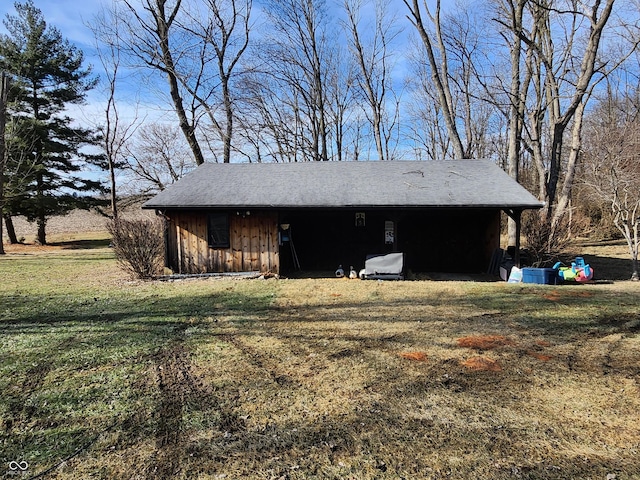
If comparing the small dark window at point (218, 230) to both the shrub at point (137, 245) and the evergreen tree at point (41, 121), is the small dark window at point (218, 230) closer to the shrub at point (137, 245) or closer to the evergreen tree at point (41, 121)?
the shrub at point (137, 245)

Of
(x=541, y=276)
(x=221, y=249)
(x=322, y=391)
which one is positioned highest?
(x=221, y=249)

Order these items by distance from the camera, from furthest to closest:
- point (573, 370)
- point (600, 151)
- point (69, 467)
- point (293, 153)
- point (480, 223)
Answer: point (293, 153), point (600, 151), point (480, 223), point (573, 370), point (69, 467)

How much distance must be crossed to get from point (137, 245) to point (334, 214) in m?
5.91

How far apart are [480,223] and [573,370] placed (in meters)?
8.70

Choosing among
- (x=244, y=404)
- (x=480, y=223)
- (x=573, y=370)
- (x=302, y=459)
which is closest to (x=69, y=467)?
(x=244, y=404)

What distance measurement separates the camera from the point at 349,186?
37.0 feet

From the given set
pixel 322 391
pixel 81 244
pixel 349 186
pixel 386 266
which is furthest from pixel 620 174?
pixel 81 244

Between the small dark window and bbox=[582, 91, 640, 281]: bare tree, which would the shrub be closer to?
the small dark window

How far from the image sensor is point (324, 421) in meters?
3.06

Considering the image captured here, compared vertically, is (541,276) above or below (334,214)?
below

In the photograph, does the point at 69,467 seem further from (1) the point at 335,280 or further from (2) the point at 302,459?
(1) the point at 335,280

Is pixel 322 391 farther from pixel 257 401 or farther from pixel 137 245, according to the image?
pixel 137 245

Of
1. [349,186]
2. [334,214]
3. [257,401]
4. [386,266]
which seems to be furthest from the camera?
[334,214]

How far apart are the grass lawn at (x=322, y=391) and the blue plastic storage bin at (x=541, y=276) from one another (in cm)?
232
